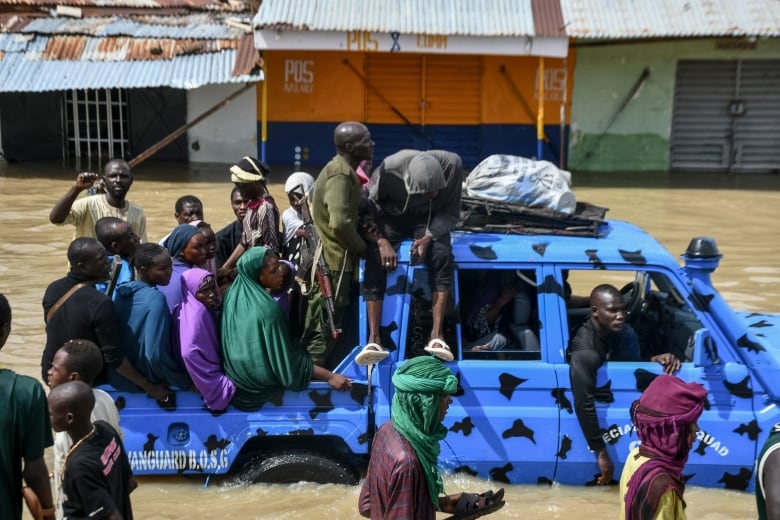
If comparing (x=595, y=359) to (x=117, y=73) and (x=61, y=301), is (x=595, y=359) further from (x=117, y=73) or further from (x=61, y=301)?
(x=117, y=73)

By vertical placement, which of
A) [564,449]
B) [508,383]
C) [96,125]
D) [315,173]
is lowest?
[564,449]

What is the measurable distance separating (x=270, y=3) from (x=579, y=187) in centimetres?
635

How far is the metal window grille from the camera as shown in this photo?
61.1 feet

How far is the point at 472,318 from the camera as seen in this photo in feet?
16.8

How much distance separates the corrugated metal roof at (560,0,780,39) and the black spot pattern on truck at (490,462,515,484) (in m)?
11.9

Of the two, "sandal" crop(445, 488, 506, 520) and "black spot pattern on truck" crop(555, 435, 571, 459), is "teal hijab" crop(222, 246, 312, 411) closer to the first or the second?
"black spot pattern on truck" crop(555, 435, 571, 459)

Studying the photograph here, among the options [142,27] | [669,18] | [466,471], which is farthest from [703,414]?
[142,27]

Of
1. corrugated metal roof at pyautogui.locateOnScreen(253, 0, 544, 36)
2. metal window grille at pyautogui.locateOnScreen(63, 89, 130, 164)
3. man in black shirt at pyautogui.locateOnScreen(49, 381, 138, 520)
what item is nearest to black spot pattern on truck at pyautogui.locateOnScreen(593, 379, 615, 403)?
man in black shirt at pyautogui.locateOnScreen(49, 381, 138, 520)

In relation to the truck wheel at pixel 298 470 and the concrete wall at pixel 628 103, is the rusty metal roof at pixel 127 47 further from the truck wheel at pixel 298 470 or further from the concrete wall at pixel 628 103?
the truck wheel at pixel 298 470

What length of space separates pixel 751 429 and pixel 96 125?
54.3 ft

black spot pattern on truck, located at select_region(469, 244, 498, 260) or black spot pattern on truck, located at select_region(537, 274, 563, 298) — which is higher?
black spot pattern on truck, located at select_region(469, 244, 498, 260)

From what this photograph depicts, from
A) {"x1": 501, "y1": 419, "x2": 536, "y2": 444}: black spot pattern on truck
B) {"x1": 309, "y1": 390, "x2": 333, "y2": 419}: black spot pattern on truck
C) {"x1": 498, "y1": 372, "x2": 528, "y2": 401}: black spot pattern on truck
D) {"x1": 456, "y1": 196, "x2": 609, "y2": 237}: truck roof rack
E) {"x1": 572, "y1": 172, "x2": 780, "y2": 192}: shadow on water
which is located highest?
{"x1": 456, "y1": 196, "x2": 609, "y2": 237}: truck roof rack

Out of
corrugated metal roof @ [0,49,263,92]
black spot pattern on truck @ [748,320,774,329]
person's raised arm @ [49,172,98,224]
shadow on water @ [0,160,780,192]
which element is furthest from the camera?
shadow on water @ [0,160,780,192]

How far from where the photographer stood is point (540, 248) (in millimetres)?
4871
